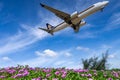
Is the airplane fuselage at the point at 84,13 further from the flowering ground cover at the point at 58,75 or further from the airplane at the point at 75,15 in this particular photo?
the flowering ground cover at the point at 58,75

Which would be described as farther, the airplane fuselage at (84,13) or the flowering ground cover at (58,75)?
the airplane fuselage at (84,13)

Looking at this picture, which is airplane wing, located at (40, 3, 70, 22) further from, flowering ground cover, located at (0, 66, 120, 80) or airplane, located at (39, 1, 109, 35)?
flowering ground cover, located at (0, 66, 120, 80)

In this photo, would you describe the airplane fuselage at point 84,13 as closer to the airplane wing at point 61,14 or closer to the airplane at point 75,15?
→ the airplane at point 75,15

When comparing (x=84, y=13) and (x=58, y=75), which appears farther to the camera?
(x=84, y=13)

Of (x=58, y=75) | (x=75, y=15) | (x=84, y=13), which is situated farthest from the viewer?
(x=75, y=15)

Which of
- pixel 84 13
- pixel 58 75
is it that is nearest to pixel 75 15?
pixel 84 13

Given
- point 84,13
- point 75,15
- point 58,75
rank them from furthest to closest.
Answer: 1. point 75,15
2. point 84,13
3. point 58,75

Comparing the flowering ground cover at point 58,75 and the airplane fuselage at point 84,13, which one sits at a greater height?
the airplane fuselage at point 84,13

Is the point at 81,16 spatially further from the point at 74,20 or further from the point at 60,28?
the point at 60,28

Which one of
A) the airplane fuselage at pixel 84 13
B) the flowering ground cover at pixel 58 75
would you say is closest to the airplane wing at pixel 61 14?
the airplane fuselage at pixel 84 13

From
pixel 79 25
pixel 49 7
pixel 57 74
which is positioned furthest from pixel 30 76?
pixel 79 25

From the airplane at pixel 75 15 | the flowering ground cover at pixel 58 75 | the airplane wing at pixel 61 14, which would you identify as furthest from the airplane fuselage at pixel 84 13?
A: the flowering ground cover at pixel 58 75

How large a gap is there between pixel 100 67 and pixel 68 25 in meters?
39.3

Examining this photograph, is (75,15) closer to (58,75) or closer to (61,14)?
(61,14)
